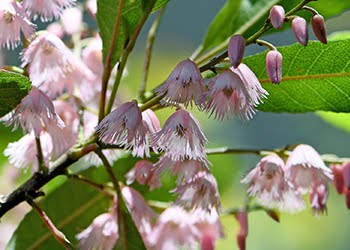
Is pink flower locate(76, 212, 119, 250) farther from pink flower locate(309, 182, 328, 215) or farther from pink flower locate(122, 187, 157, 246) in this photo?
pink flower locate(309, 182, 328, 215)

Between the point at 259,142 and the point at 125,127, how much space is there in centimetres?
304

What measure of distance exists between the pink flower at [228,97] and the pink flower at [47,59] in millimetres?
413

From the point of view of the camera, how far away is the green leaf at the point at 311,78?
147 centimetres

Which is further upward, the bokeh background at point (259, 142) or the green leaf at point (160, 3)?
the green leaf at point (160, 3)

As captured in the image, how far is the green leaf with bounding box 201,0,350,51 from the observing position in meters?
1.81

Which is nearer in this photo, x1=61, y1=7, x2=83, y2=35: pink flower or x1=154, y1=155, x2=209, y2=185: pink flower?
x1=154, y1=155, x2=209, y2=185: pink flower

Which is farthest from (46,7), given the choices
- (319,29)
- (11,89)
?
(319,29)

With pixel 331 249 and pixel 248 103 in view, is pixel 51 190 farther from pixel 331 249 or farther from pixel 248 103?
pixel 331 249

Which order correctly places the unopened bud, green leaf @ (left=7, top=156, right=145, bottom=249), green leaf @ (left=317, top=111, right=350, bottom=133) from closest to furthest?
the unopened bud < green leaf @ (left=7, top=156, right=145, bottom=249) < green leaf @ (left=317, top=111, right=350, bottom=133)

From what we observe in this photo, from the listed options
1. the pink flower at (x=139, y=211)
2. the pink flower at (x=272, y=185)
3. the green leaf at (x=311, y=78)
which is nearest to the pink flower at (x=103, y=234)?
the pink flower at (x=139, y=211)

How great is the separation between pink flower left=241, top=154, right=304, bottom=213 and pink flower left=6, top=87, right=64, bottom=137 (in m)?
0.38

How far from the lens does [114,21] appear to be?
5.04 ft

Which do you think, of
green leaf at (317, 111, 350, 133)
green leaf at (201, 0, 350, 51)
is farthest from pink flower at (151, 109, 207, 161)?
green leaf at (317, 111, 350, 133)

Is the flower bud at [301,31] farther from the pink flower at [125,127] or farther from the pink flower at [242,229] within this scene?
the pink flower at [242,229]
